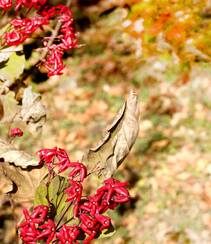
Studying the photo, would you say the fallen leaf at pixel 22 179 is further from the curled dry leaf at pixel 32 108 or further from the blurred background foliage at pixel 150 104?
the blurred background foliage at pixel 150 104

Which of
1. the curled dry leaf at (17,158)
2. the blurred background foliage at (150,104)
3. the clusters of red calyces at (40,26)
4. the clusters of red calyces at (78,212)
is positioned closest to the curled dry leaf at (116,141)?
the clusters of red calyces at (78,212)

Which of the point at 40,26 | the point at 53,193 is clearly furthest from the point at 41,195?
the point at 40,26

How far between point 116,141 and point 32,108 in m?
0.49

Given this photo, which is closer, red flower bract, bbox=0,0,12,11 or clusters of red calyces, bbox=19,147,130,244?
clusters of red calyces, bbox=19,147,130,244

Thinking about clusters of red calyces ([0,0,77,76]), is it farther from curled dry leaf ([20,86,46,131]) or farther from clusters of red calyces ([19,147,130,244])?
clusters of red calyces ([19,147,130,244])

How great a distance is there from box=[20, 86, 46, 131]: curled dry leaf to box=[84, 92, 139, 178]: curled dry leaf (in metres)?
0.41

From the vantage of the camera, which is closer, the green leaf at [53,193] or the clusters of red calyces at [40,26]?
the green leaf at [53,193]

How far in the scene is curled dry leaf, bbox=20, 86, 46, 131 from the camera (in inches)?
78.7

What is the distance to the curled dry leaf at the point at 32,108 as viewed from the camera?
6.56ft

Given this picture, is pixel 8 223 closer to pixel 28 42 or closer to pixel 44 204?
pixel 28 42

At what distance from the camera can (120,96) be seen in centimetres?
468

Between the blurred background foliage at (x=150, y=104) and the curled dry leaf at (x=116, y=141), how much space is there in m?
2.07

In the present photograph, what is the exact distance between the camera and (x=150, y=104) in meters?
4.54

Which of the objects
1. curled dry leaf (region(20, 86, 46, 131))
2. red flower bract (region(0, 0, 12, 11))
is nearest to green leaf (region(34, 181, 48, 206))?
curled dry leaf (region(20, 86, 46, 131))
